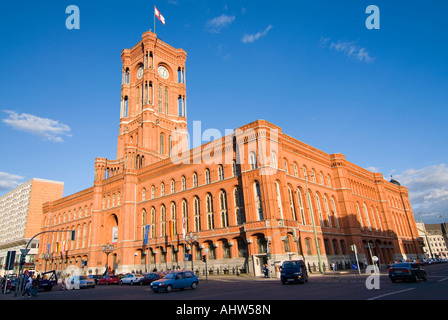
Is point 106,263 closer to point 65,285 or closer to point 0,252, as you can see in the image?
point 65,285

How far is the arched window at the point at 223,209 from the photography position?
40872 mm

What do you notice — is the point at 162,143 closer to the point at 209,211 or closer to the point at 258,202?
the point at 209,211

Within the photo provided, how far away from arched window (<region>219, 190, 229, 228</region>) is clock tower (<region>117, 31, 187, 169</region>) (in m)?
24.3

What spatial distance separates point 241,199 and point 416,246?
57975mm

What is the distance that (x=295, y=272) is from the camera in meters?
22.1

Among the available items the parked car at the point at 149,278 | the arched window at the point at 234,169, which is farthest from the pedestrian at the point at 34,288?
the arched window at the point at 234,169

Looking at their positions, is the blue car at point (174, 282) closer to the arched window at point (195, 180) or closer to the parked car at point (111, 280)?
the parked car at point (111, 280)

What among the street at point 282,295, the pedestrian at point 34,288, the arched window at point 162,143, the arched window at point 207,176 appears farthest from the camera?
the arched window at point 162,143

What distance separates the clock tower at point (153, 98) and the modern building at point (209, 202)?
26 centimetres

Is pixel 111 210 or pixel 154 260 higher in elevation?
pixel 111 210

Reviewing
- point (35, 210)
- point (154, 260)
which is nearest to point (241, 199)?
point (154, 260)

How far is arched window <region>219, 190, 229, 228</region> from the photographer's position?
134 ft

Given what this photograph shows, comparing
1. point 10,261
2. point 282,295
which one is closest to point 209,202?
point 10,261
